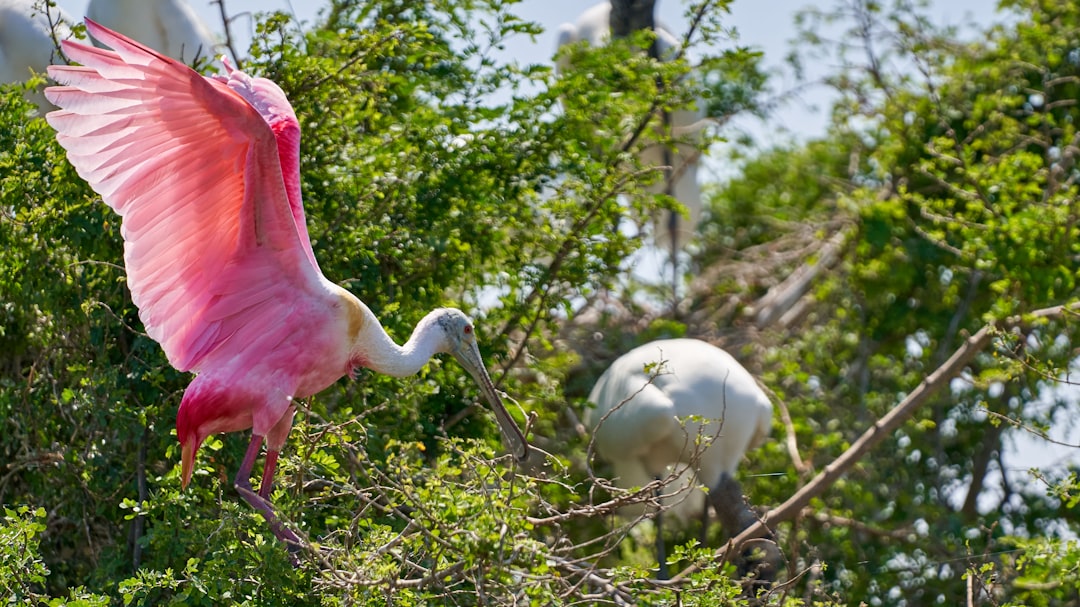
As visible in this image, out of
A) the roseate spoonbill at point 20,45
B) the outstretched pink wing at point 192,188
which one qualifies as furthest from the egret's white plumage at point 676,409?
the roseate spoonbill at point 20,45

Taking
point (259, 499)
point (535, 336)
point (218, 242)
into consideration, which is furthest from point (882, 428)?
point (218, 242)

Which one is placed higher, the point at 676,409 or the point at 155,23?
the point at 155,23

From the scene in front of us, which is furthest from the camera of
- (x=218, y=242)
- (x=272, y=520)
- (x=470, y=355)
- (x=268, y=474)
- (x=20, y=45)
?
(x=20, y=45)

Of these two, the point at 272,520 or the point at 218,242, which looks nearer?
the point at 272,520

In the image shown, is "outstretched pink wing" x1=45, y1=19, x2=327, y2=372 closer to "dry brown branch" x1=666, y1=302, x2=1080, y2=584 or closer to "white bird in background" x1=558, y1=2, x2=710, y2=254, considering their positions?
"dry brown branch" x1=666, y1=302, x2=1080, y2=584

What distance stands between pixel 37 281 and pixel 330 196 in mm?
988

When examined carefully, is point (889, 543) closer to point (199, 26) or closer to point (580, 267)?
point (580, 267)

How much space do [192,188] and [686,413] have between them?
273cm

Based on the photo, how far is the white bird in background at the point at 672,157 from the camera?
8469 mm

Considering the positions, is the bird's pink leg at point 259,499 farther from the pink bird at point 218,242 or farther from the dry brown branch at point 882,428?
the dry brown branch at point 882,428

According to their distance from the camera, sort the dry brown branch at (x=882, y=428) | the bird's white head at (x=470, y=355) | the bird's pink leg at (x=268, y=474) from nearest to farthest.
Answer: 1. the bird's pink leg at (x=268, y=474)
2. the bird's white head at (x=470, y=355)
3. the dry brown branch at (x=882, y=428)

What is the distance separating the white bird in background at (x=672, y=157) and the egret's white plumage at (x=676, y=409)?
62.3 inches

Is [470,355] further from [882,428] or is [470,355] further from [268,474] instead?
[882,428]

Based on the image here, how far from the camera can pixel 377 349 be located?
4.66m
